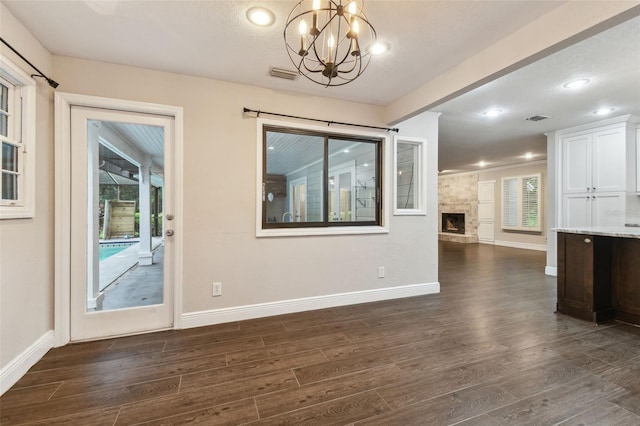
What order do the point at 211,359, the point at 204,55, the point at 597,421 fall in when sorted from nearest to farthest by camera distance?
the point at 597,421, the point at 211,359, the point at 204,55

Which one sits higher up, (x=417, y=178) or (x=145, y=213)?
(x=417, y=178)

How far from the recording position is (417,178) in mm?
3924

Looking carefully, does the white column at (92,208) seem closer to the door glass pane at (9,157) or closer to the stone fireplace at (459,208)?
the door glass pane at (9,157)

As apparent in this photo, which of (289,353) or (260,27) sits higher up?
(260,27)

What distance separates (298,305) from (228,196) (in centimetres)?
143

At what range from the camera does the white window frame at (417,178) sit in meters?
3.67

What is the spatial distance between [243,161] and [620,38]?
3308 mm

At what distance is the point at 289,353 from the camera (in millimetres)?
2281

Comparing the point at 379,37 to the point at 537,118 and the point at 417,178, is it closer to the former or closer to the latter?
the point at 417,178

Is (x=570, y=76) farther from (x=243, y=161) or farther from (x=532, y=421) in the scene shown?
(x=243, y=161)

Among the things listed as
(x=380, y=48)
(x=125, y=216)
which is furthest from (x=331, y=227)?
(x=125, y=216)

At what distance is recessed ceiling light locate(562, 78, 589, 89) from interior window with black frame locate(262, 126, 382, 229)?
2.06 m

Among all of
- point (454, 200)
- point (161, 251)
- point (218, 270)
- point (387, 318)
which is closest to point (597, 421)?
point (387, 318)

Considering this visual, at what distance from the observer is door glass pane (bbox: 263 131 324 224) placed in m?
3.14
